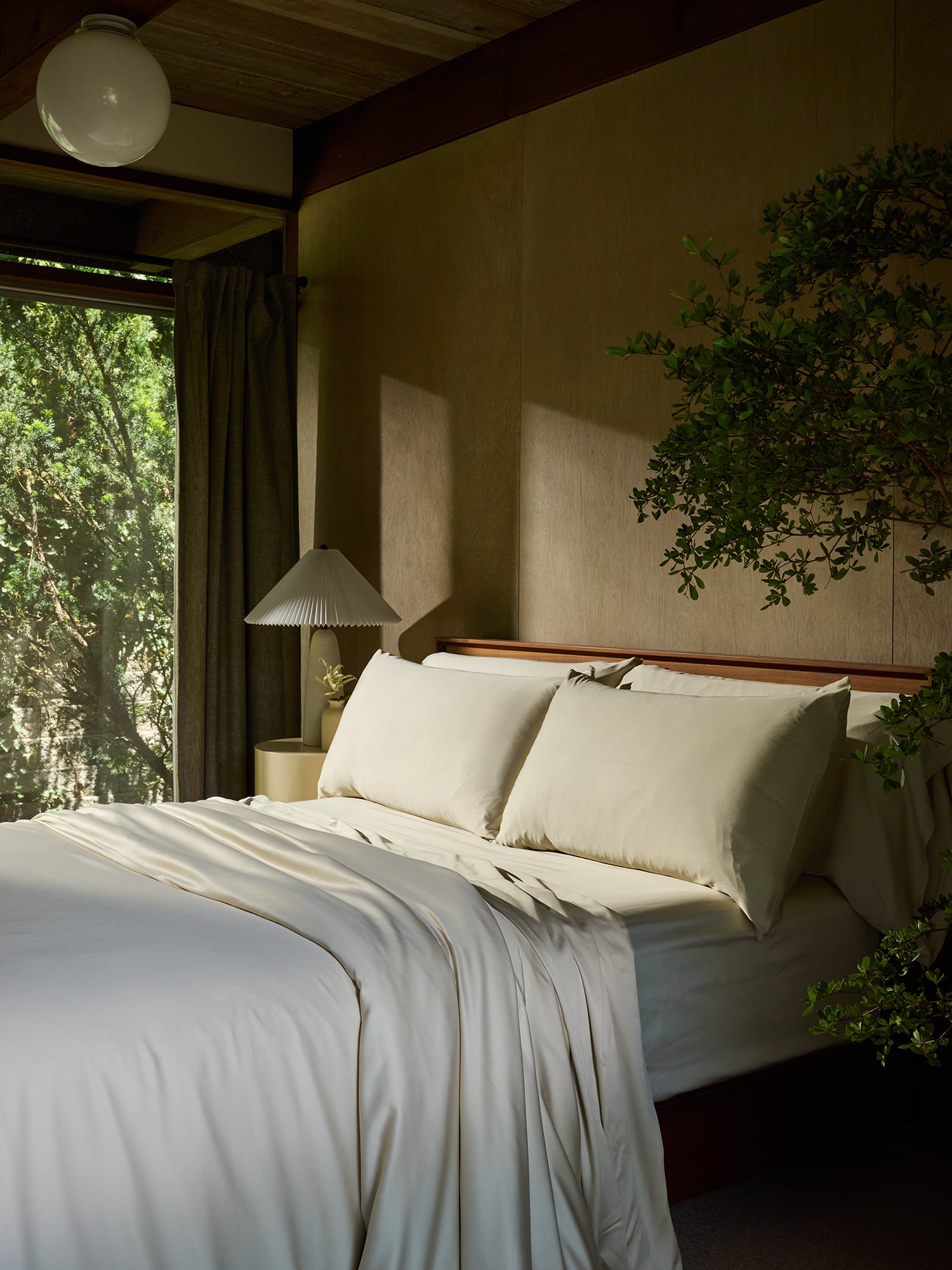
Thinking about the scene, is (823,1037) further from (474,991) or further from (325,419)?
(325,419)

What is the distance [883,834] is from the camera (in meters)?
2.54

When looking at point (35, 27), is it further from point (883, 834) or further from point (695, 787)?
point (883, 834)

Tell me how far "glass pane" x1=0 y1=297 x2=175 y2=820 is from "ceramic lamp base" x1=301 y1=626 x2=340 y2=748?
2.26 feet

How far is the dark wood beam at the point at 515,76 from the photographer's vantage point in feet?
11.4

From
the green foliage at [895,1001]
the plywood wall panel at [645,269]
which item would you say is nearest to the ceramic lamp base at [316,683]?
the plywood wall panel at [645,269]

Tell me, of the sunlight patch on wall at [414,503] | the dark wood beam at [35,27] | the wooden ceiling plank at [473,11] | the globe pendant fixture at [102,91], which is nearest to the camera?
the globe pendant fixture at [102,91]

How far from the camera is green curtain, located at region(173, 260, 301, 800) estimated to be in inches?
185

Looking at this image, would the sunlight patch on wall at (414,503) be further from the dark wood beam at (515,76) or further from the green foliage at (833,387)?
the green foliage at (833,387)

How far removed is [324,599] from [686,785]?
77.5 inches

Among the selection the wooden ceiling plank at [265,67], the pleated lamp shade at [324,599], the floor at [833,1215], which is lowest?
the floor at [833,1215]

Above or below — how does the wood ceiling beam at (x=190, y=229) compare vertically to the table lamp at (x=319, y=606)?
above

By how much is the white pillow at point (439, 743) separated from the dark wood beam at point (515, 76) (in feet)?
5.99

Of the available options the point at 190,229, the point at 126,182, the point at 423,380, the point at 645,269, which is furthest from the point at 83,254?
the point at 645,269

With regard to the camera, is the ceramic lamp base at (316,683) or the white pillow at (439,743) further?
the ceramic lamp base at (316,683)
